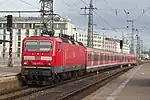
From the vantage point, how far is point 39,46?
24.4m

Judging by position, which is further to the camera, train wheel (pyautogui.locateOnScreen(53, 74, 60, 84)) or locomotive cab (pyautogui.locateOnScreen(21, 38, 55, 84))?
train wheel (pyautogui.locateOnScreen(53, 74, 60, 84))

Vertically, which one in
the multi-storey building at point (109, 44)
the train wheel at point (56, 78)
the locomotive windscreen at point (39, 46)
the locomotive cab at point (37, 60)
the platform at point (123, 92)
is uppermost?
the multi-storey building at point (109, 44)

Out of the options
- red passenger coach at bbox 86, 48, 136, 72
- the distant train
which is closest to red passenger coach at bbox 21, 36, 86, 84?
the distant train

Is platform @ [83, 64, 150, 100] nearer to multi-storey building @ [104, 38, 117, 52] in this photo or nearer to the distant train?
the distant train

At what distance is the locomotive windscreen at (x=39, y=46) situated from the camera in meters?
24.2

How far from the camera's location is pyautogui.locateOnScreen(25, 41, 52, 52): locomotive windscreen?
79.4 ft

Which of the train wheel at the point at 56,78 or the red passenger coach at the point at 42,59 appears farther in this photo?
the train wheel at the point at 56,78

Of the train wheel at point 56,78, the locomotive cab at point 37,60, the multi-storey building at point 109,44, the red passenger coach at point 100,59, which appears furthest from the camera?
the multi-storey building at point 109,44

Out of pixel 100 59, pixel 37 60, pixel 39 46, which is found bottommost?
pixel 37 60

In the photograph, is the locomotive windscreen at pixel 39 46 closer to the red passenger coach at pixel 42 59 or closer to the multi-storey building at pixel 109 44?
the red passenger coach at pixel 42 59

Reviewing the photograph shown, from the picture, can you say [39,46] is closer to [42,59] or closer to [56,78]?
[42,59]

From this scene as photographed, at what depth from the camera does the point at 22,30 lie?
125312 millimetres

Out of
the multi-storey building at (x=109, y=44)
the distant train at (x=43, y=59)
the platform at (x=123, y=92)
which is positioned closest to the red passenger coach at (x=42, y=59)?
the distant train at (x=43, y=59)

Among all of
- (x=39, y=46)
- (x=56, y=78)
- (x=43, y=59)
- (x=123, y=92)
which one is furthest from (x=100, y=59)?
(x=123, y=92)
